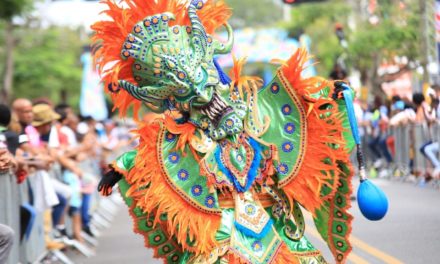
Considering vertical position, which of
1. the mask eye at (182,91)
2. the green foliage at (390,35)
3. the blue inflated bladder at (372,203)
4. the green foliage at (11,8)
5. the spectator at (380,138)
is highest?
the mask eye at (182,91)

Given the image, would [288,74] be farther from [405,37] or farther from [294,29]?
[294,29]

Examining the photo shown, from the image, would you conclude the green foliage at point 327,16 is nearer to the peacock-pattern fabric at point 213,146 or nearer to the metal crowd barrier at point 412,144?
the metal crowd barrier at point 412,144

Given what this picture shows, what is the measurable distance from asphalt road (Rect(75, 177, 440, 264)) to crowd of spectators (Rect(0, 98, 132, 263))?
1.86 ft

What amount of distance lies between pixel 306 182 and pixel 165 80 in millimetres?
1217

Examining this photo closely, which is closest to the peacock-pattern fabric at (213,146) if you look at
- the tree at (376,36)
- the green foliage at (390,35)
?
the tree at (376,36)

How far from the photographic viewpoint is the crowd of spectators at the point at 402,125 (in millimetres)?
17266

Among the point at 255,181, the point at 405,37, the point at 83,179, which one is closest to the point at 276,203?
the point at 255,181

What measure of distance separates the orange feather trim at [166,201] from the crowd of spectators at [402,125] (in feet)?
28.7

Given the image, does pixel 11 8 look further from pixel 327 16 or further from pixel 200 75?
pixel 327 16

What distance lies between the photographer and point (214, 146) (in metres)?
6.91

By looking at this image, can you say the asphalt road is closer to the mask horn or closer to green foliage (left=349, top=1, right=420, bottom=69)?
the mask horn

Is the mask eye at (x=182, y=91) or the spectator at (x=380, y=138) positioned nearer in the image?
the mask eye at (x=182, y=91)

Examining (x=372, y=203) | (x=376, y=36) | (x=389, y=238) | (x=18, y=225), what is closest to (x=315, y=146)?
(x=372, y=203)

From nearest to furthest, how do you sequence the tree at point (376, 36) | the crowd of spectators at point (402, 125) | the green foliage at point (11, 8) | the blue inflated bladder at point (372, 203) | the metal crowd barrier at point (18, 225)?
1. the blue inflated bladder at point (372, 203)
2. the metal crowd barrier at point (18, 225)
3. the crowd of spectators at point (402, 125)
4. the green foliage at point (11, 8)
5. the tree at point (376, 36)
